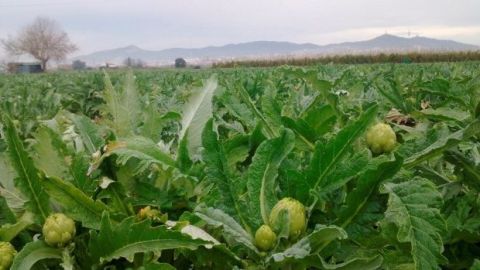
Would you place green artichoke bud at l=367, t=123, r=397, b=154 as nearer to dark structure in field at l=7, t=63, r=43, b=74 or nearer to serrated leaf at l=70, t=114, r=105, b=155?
serrated leaf at l=70, t=114, r=105, b=155

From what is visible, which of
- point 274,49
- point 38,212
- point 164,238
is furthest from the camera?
point 274,49

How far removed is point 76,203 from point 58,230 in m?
0.05

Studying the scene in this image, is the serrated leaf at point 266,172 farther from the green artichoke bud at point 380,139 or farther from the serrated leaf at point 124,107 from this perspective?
the serrated leaf at point 124,107

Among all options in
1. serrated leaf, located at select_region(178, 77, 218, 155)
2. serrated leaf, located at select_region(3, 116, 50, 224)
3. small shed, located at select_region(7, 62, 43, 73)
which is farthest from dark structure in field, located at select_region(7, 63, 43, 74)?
serrated leaf, located at select_region(3, 116, 50, 224)

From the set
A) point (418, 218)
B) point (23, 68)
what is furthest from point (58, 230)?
point (23, 68)

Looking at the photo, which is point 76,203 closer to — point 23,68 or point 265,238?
point 265,238

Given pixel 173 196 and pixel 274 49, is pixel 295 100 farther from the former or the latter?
pixel 274 49

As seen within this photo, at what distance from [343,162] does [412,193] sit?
4.5 inches

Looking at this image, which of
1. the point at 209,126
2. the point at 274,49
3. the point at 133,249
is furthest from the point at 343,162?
the point at 274,49

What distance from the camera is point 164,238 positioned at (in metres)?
0.83

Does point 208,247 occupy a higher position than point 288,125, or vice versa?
point 288,125

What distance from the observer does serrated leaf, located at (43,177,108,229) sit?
0.90m

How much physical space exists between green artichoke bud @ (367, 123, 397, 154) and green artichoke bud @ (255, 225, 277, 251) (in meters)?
0.30

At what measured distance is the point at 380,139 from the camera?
3.33 ft
